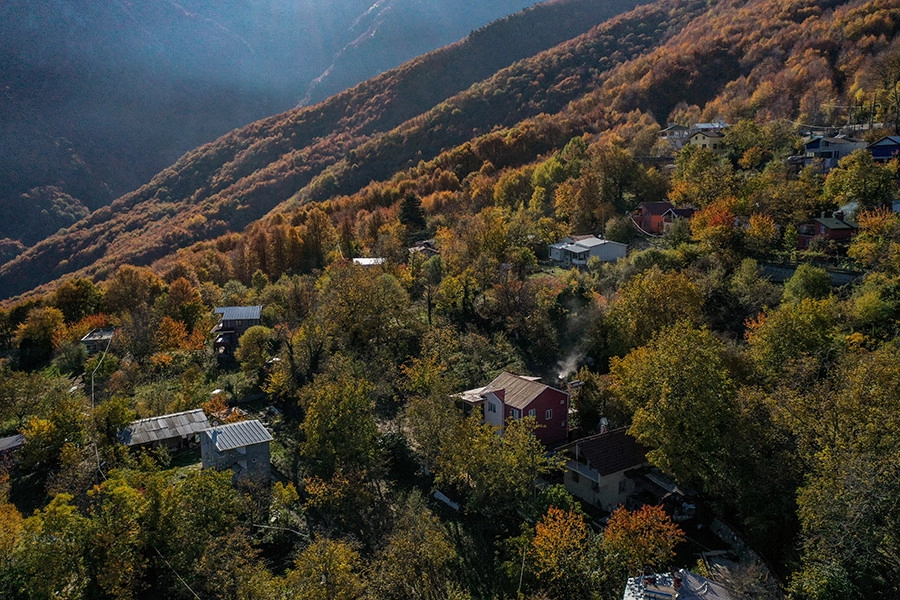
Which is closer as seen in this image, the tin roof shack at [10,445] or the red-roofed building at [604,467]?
the red-roofed building at [604,467]

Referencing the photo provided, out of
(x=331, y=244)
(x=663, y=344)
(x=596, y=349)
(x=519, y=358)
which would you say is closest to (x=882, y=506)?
(x=663, y=344)

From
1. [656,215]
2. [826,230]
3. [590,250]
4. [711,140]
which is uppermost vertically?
[711,140]

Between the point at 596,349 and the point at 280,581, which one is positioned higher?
the point at 280,581

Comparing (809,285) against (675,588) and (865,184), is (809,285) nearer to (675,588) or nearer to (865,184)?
(865,184)

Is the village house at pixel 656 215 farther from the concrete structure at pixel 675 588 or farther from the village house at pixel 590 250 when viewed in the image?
the concrete structure at pixel 675 588

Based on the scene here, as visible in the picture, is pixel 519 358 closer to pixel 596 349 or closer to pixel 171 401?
pixel 596 349

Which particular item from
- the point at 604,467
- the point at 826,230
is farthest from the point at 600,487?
the point at 826,230

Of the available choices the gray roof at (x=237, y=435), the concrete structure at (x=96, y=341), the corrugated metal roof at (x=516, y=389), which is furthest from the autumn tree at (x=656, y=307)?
the concrete structure at (x=96, y=341)
